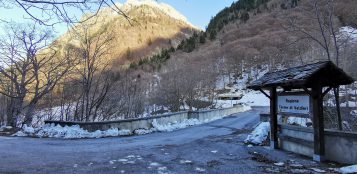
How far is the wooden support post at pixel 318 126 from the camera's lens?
955cm

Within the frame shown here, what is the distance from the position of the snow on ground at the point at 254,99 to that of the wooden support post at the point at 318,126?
7228cm

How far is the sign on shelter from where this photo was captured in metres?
10.6

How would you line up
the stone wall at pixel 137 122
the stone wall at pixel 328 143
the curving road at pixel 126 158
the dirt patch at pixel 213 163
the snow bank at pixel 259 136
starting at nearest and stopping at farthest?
the curving road at pixel 126 158
the stone wall at pixel 328 143
the dirt patch at pixel 213 163
the snow bank at pixel 259 136
the stone wall at pixel 137 122

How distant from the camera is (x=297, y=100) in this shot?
36.1ft

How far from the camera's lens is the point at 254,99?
88188mm

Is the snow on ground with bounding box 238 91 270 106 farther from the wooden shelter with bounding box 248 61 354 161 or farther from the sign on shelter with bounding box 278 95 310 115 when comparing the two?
the wooden shelter with bounding box 248 61 354 161

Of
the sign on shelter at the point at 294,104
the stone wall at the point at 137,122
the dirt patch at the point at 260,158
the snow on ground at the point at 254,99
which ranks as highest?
the snow on ground at the point at 254,99

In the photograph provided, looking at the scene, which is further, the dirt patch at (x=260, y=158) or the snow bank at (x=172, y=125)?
the snow bank at (x=172, y=125)

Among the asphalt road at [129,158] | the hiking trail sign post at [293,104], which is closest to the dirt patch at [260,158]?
the asphalt road at [129,158]

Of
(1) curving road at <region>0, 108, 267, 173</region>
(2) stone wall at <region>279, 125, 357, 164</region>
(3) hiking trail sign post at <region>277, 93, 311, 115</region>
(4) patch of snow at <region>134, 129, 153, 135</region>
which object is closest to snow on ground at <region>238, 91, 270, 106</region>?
(4) patch of snow at <region>134, 129, 153, 135</region>

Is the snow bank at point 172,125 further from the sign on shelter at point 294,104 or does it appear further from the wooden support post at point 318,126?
the wooden support post at point 318,126

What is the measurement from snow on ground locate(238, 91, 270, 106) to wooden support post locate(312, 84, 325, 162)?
72.3 m

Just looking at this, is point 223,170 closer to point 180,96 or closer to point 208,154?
point 208,154

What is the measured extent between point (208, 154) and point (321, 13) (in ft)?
40.1
